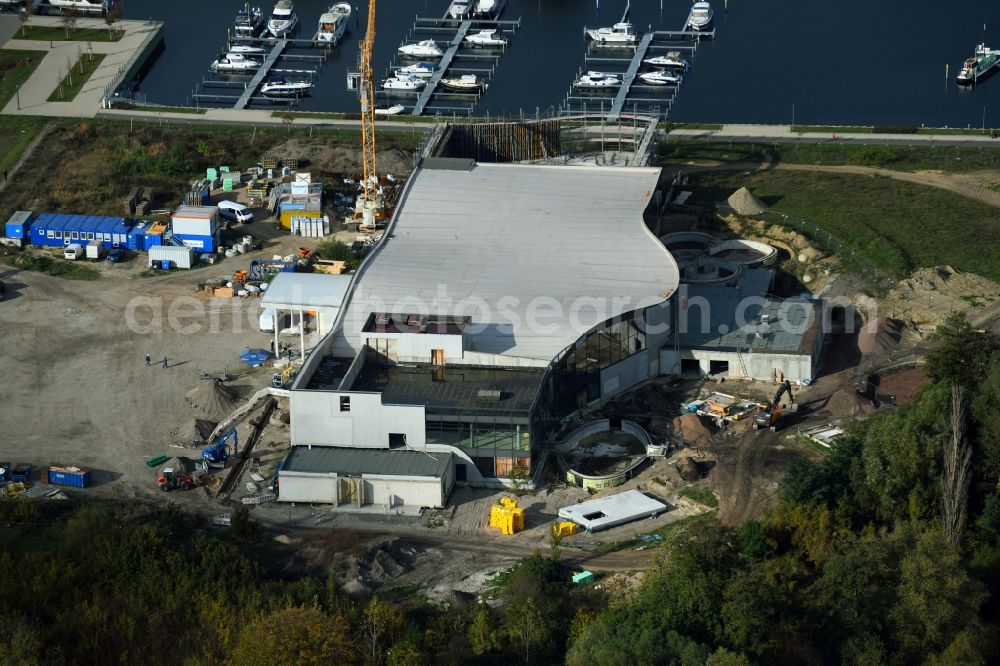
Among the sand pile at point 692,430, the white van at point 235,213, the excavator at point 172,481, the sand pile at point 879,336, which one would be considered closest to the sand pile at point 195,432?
the excavator at point 172,481

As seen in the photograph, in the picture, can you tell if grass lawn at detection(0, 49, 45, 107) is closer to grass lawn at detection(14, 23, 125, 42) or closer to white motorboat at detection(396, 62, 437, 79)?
grass lawn at detection(14, 23, 125, 42)

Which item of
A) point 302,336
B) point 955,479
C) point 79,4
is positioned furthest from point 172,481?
point 79,4

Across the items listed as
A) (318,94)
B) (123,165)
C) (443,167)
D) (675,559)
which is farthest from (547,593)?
(318,94)

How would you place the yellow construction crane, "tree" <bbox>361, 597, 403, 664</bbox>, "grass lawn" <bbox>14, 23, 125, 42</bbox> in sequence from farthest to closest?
"grass lawn" <bbox>14, 23, 125, 42</bbox> → the yellow construction crane → "tree" <bbox>361, 597, 403, 664</bbox>

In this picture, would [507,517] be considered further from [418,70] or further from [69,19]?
[69,19]

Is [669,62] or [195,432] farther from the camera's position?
[669,62]

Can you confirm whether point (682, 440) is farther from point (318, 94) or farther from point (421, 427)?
point (318, 94)

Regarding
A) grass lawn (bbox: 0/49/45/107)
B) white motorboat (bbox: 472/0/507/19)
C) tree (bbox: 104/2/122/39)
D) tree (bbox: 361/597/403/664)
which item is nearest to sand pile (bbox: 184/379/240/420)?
tree (bbox: 361/597/403/664)
